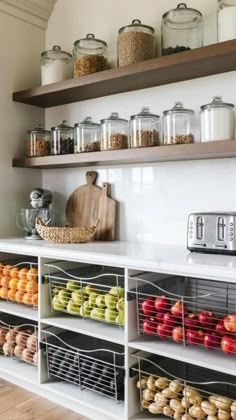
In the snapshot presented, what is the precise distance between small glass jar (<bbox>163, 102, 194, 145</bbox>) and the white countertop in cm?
52

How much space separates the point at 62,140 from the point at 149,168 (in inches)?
22.1

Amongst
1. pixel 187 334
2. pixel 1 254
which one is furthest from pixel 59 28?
pixel 187 334

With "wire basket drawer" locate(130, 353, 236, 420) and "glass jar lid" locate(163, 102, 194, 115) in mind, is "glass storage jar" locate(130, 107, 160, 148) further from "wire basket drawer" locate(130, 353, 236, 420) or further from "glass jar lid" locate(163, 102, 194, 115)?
"wire basket drawer" locate(130, 353, 236, 420)

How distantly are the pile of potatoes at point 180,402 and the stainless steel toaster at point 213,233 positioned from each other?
559 millimetres

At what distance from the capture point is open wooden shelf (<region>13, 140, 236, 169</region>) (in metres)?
1.70

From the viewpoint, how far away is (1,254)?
242 centimetres

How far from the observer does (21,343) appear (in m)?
2.20

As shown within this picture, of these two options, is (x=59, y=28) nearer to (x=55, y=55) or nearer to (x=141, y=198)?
(x=55, y=55)

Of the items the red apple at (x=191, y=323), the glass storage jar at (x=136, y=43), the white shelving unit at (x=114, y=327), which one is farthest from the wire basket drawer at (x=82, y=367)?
the glass storage jar at (x=136, y=43)

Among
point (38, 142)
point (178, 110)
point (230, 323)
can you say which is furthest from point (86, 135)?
point (230, 323)

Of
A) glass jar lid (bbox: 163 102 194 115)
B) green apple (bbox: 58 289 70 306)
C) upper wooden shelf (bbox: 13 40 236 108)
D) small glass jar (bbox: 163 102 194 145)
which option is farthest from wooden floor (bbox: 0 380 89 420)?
upper wooden shelf (bbox: 13 40 236 108)

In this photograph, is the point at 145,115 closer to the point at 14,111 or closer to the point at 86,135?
the point at 86,135

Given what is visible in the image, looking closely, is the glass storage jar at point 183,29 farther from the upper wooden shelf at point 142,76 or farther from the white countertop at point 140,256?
the white countertop at point 140,256

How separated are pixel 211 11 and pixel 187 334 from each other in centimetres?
149
